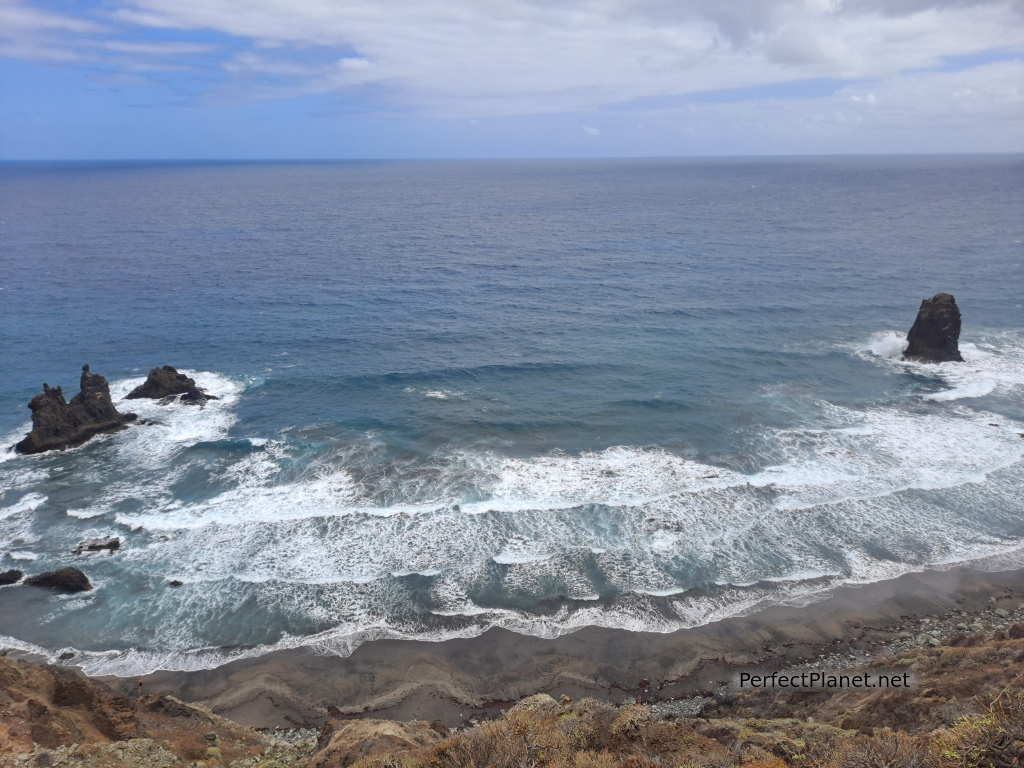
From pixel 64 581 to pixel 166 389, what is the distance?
78.3 ft

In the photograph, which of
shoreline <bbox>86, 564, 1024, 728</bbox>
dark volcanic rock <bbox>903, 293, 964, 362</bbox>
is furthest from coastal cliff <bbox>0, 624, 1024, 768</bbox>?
dark volcanic rock <bbox>903, 293, 964, 362</bbox>

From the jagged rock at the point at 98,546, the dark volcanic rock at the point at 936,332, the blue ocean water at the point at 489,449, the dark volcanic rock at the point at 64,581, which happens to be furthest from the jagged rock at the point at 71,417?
the dark volcanic rock at the point at 936,332

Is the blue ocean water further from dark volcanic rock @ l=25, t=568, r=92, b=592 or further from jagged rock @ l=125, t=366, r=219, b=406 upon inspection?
jagged rock @ l=125, t=366, r=219, b=406

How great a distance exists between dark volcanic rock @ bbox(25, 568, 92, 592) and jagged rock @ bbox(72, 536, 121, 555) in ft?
8.12

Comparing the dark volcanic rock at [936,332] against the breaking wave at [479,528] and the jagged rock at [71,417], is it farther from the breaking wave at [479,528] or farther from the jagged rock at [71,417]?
the jagged rock at [71,417]

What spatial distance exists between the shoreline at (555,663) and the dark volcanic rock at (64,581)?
25.3ft

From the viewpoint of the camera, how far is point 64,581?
1231 inches

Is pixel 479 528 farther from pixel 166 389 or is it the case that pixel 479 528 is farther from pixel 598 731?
pixel 166 389

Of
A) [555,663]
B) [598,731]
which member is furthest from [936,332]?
[598,731]

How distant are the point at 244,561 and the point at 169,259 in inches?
3251

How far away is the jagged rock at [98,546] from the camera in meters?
34.2

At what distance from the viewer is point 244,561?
33375 mm

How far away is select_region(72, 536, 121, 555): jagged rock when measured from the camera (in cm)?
3416

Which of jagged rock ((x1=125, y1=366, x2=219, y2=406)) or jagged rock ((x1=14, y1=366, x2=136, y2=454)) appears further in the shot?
jagged rock ((x1=125, y1=366, x2=219, y2=406))
